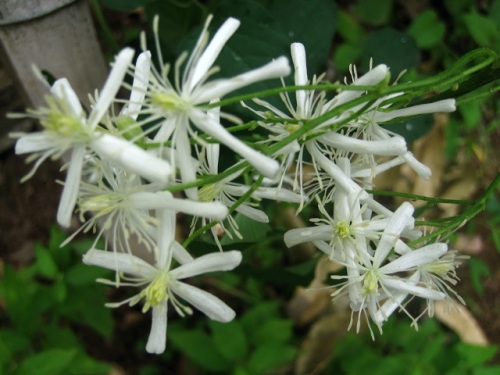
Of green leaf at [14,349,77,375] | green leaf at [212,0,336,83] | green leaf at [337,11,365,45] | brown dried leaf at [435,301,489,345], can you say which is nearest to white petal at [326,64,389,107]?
green leaf at [212,0,336,83]

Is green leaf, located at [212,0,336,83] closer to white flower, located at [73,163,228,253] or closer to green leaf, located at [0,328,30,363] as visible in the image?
white flower, located at [73,163,228,253]

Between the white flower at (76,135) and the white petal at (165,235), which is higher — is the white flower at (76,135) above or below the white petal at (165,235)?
above

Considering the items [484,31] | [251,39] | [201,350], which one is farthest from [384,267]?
[484,31]

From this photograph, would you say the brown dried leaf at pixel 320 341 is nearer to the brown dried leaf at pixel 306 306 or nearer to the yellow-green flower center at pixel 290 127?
the brown dried leaf at pixel 306 306

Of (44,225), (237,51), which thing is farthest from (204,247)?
(44,225)

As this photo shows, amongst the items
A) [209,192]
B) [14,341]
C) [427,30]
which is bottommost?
[14,341]

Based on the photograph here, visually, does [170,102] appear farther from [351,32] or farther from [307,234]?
[351,32]

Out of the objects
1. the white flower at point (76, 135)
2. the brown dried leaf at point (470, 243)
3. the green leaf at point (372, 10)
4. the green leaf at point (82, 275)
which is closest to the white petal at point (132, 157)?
the white flower at point (76, 135)
